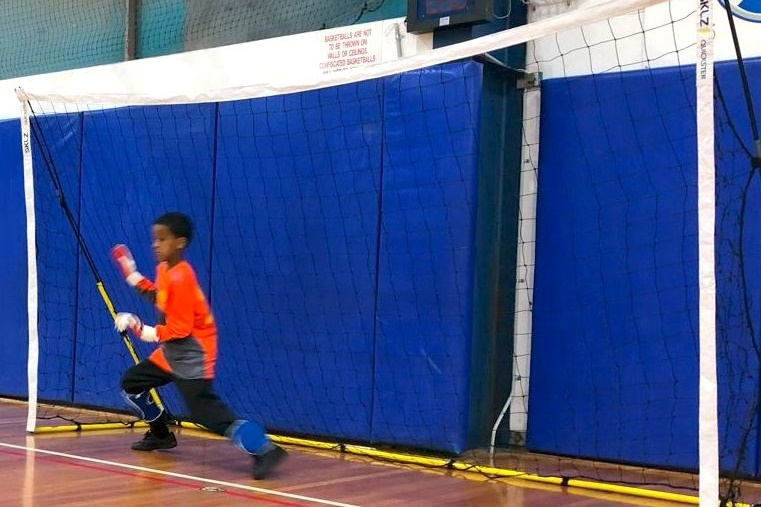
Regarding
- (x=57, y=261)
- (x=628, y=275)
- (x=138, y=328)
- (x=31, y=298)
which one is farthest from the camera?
(x=57, y=261)

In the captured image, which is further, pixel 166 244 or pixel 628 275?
pixel 628 275

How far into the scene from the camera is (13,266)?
851 cm

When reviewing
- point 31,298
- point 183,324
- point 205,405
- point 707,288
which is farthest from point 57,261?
point 707,288

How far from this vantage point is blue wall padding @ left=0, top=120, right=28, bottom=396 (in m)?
8.43

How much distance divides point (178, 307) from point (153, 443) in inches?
44.7

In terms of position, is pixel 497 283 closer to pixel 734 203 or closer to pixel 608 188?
pixel 608 188

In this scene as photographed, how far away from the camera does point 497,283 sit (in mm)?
6379

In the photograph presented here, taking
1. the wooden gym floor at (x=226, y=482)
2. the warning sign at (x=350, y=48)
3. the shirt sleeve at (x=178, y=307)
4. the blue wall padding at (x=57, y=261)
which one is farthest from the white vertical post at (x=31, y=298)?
the warning sign at (x=350, y=48)

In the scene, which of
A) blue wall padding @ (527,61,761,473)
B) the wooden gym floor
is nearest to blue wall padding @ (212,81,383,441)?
the wooden gym floor

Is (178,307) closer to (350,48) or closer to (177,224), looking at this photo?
(177,224)

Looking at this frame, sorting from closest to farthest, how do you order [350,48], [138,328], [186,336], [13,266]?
[138,328], [186,336], [350,48], [13,266]

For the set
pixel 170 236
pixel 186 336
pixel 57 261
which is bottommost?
pixel 186 336

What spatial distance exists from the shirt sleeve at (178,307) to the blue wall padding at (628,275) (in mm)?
2238

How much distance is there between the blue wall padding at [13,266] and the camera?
8.43 m
